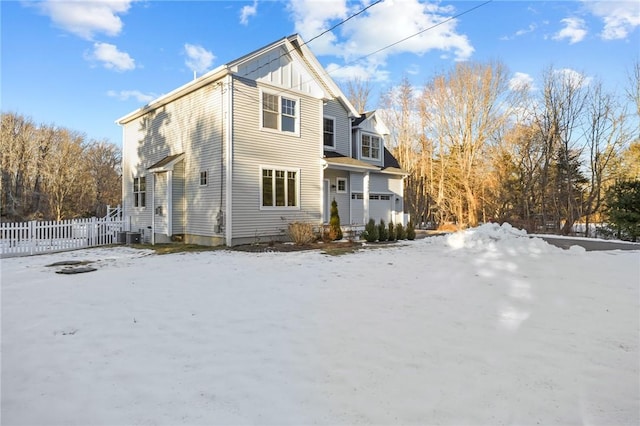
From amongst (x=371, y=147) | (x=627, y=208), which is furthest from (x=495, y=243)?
(x=371, y=147)

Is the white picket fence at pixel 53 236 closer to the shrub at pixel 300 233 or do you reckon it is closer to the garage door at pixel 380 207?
the shrub at pixel 300 233

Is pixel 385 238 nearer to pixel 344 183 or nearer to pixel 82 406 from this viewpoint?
pixel 344 183

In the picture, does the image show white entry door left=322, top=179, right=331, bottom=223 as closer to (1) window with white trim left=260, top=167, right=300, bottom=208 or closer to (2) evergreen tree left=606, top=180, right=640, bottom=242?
(1) window with white trim left=260, top=167, right=300, bottom=208

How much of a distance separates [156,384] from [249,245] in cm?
940

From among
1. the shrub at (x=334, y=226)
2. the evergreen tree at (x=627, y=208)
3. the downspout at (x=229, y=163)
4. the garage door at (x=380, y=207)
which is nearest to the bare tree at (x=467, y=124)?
the garage door at (x=380, y=207)

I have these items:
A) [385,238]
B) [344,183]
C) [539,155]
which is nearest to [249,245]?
[385,238]

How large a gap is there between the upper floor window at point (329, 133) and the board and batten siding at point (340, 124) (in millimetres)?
171

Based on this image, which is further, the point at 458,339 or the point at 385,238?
the point at 385,238

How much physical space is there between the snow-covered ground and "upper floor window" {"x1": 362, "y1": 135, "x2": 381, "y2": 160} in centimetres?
1242

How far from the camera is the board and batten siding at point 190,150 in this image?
12.5 meters

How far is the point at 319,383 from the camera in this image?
2.84 meters

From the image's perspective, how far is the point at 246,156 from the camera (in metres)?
12.4

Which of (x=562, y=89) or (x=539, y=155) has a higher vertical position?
(x=562, y=89)

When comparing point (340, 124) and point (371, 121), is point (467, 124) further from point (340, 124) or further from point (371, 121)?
point (340, 124)
